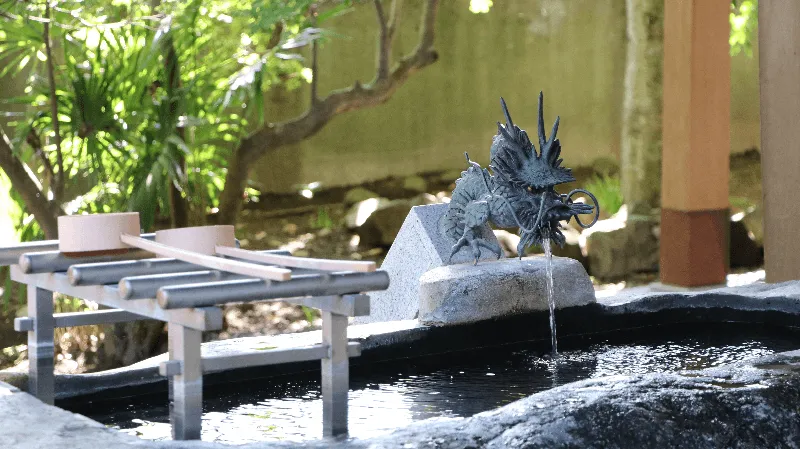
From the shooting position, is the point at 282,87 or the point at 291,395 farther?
the point at 282,87

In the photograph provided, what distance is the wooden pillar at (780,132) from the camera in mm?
5695

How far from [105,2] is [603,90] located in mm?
6193

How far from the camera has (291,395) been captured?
3.03m

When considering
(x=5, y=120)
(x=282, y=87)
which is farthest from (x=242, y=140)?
(x=282, y=87)

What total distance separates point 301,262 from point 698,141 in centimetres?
486

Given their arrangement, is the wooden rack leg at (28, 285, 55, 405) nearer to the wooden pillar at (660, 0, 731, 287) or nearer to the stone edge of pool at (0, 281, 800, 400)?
the stone edge of pool at (0, 281, 800, 400)

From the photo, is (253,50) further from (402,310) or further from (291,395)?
(291,395)

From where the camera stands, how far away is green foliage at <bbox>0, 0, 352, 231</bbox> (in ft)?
17.8

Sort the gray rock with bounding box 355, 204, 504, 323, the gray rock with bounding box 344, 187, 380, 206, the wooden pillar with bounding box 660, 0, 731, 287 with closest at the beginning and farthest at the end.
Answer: the gray rock with bounding box 355, 204, 504, 323 → the wooden pillar with bounding box 660, 0, 731, 287 → the gray rock with bounding box 344, 187, 380, 206

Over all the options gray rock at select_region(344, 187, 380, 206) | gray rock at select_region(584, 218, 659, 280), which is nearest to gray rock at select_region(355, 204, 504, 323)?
gray rock at select_region(584, 218, 659, 280)

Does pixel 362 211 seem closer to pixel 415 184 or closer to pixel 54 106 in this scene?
pixel 415 184

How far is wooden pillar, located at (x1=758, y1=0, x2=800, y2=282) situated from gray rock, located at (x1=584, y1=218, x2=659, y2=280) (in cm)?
223

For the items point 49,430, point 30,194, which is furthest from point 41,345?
point 30,194

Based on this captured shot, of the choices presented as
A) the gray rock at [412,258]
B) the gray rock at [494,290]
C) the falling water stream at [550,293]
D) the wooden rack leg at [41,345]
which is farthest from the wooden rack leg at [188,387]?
the gray rock at [412,258]
